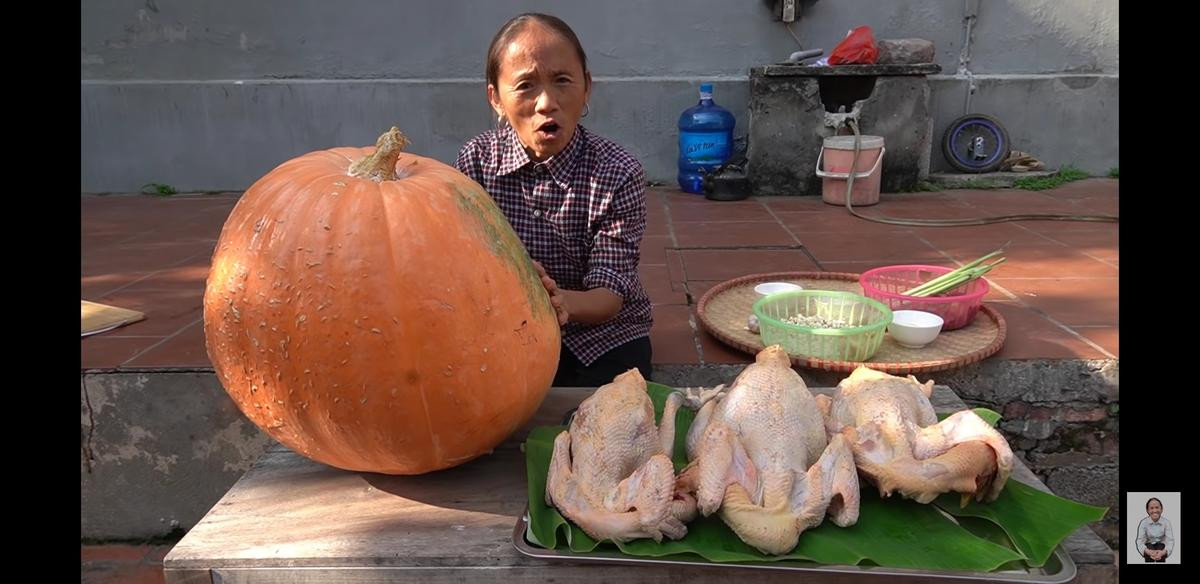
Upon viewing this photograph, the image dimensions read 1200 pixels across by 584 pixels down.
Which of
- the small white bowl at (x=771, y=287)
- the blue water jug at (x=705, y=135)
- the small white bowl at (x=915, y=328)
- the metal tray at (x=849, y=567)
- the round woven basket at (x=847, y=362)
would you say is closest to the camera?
the metal tray at (x=849, y=567)

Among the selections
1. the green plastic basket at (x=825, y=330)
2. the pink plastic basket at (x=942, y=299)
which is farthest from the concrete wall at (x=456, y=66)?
the green plastic basket at (x=825, y=330)

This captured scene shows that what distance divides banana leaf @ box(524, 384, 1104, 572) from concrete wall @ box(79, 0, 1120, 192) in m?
5.50

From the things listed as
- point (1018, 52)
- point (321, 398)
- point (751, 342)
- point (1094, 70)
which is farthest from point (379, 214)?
point (1094, 70)

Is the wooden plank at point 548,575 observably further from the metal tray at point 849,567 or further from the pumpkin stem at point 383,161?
the pumpkin stem at point 383,161

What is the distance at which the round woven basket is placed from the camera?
2.66 metres

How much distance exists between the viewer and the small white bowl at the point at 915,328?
2842mm

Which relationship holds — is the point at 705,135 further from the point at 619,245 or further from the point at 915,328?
the point at 619,245

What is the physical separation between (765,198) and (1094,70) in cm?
304

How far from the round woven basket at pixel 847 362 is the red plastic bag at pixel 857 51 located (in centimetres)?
305

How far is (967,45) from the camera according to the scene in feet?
21.5

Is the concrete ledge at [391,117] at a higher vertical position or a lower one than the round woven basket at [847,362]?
higher

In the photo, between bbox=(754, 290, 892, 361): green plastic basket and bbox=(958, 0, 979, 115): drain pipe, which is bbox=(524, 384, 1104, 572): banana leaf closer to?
bbox=(754, 290, 892, 361): green plastic basket

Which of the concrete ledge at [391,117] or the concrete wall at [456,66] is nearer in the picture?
the concrete wall at [456,66]
